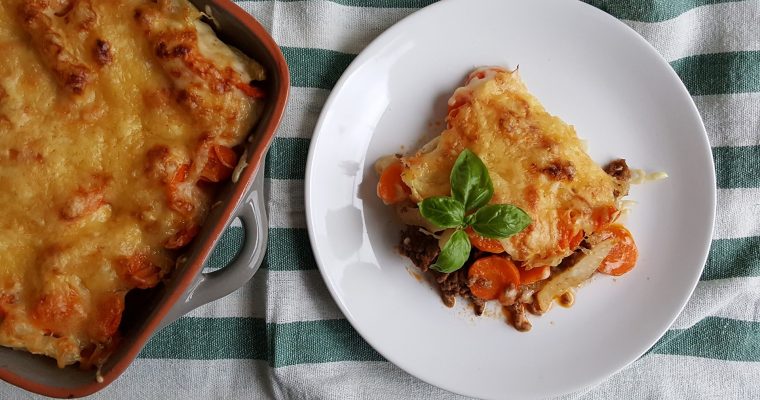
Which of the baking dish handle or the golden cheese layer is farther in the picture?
the golden cheese layer

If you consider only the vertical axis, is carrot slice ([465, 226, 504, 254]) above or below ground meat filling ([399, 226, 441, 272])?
above

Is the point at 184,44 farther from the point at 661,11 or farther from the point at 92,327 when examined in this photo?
the point at 661,11

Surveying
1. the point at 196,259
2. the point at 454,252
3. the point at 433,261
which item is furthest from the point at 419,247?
the point at 196,259

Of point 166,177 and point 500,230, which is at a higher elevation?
point 166,177

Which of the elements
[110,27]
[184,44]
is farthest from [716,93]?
[110,27]

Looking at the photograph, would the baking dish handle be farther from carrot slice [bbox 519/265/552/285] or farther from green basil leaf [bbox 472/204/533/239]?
carrot slice [bbox 519/265/552/285]

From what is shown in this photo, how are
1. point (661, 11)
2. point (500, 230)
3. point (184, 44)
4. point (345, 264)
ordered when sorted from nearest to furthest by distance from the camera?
point (184, 44), point (500, 230), point (345, 264), point (661, 11)

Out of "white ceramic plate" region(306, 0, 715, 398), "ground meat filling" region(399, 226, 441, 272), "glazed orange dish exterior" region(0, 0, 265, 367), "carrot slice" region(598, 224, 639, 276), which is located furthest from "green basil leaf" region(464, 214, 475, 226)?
"glazed orange dish exterior" region(0, 0, 265, 367)

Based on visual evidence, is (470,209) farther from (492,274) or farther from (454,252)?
(492,274)
